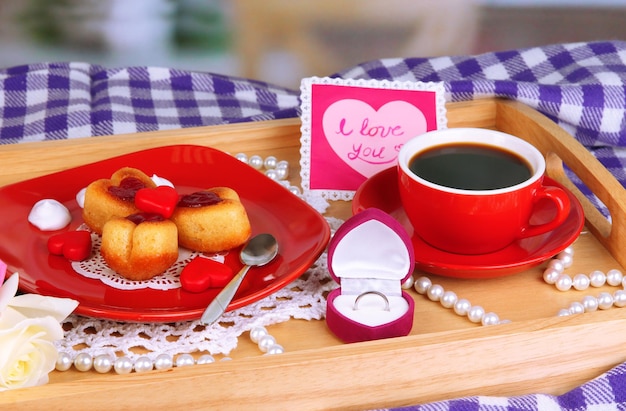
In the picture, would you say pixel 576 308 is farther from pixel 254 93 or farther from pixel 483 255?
pixel 254 93

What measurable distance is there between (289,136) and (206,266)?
0.31 m

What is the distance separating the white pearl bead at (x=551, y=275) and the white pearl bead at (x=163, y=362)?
344 millimetres

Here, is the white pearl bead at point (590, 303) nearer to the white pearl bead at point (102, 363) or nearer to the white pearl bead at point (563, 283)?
the white pearl bead at point (563, 283)

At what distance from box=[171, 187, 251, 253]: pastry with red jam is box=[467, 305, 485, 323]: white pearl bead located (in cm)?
21

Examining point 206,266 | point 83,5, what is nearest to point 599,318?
point 206,266

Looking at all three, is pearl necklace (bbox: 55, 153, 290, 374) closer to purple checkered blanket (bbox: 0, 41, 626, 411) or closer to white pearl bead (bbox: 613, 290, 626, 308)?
white pearl bead (bbox: 613, 290, 626, 308)

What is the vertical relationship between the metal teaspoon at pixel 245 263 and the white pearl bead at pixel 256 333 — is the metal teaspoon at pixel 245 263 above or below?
above

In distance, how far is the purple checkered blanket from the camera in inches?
43.9

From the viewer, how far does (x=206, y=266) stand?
0.70 meters

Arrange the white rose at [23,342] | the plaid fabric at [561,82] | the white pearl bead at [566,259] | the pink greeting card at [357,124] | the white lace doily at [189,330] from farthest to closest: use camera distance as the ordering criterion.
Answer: the plaid fabric at [561,82]
the pink greeting card at [357,124]
the white pearl bead at [566,259]
the white lace doily at [189,330]
the white rose at [23,342]

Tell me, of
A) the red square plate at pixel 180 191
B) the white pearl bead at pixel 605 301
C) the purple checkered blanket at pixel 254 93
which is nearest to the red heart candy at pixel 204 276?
the red square plate at pixel 180 191

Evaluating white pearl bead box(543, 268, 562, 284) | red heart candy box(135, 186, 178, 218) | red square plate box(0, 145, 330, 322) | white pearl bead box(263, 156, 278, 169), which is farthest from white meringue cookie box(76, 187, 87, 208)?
white pearl bead box(543, 268, 562, 284)

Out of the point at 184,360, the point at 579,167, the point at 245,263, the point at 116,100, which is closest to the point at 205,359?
the point at 184,360

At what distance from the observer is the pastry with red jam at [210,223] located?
73cm
